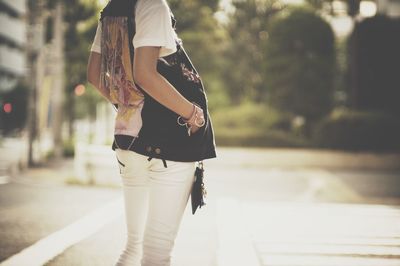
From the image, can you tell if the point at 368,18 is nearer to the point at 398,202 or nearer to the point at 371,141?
the point at 371,141

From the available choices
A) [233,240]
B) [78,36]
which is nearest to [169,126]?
[233,240]

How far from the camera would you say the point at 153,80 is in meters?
2.05

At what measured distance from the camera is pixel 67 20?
19.8 metres

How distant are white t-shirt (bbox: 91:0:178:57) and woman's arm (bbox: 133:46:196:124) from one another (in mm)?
33

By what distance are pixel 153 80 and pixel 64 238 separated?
349 cm

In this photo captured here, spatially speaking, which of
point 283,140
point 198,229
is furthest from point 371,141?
point 198,229

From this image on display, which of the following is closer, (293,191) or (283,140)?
(293,191)

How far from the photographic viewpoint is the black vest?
2.16 metres

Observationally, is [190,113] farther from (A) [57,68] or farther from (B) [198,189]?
(A) [57,68]

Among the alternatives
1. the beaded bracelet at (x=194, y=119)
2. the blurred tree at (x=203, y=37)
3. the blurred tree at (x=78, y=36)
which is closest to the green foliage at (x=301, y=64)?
the blurred tree at (x=203, y=37)

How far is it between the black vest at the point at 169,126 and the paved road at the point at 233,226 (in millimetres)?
2216

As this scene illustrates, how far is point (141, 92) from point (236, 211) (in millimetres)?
5180

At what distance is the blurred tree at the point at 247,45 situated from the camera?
33.9 meters

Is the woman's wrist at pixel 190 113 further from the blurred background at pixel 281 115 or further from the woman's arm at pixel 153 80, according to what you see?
the blurred background at pixel 281 115
